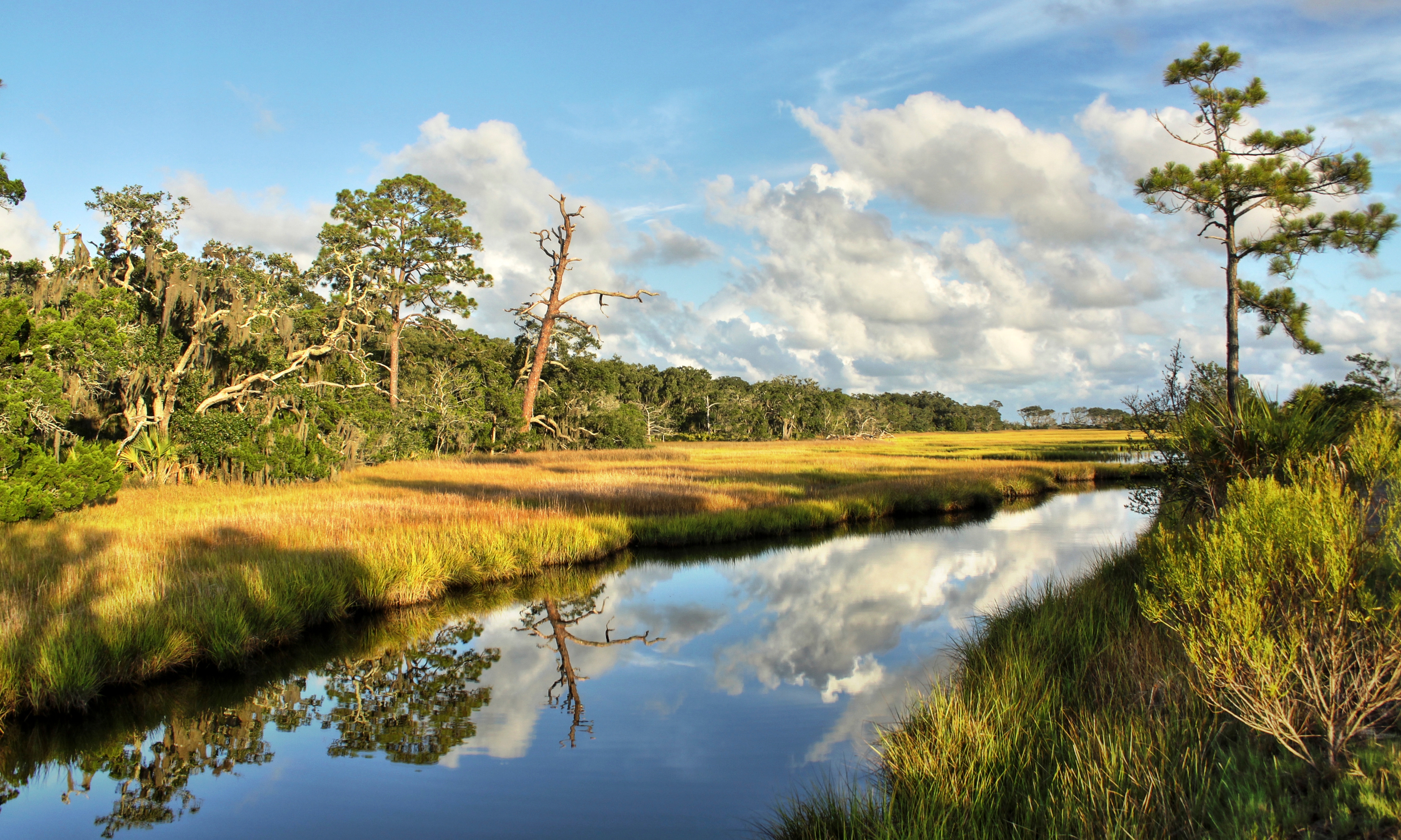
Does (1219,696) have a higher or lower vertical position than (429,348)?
lower

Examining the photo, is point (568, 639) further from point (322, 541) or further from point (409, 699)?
point (322, 541)

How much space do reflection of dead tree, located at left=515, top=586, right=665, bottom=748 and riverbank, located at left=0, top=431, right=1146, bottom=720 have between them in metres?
1.72

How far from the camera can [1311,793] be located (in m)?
3.46

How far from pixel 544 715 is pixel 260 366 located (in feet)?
57.1

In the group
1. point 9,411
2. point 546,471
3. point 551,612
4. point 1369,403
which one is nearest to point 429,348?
point 546,471

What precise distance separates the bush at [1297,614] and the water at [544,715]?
2.63 metres

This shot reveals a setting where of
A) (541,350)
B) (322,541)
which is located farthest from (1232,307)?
(541,350)

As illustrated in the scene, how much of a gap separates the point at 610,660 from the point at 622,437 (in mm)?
29707

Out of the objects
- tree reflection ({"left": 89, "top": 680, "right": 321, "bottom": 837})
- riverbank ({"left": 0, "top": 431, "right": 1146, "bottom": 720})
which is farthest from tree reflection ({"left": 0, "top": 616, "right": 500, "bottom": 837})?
riverbank ({"left": 0, "top": 431, "right": 1146, "bottom": 720})

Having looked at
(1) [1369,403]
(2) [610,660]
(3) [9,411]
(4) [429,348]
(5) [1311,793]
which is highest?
(4) [429,348]

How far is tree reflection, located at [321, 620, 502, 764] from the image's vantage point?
5.88 meters

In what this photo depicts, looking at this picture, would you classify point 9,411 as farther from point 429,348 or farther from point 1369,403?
point 429,348

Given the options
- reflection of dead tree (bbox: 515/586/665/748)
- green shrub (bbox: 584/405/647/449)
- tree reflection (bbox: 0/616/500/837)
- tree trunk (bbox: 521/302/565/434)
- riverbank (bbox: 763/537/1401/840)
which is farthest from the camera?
green shrub (bbox: 584/405/647/449)

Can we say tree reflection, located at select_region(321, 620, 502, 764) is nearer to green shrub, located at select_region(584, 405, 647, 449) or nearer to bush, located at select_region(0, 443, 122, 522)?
bush, located at select_region(0, 443, 122, 522)
